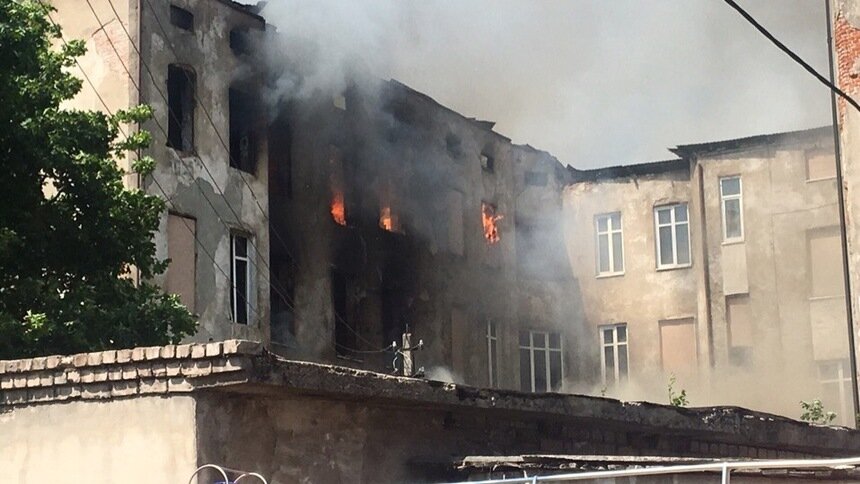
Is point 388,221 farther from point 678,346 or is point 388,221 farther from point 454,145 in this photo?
point 678,346

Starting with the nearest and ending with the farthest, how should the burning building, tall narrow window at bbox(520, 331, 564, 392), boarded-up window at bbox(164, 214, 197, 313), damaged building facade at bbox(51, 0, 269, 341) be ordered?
1. boarded-up window at bbox(164, 214, 197, 313)
2. damaged building facade at bbox(51, 0, 269, 341)
3. the burning building
4. tall narrow window at bbox(520, 331, 564, 392)

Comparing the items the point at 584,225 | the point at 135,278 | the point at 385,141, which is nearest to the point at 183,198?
the point at 135,278

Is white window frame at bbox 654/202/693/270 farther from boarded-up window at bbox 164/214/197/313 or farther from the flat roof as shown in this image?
boarded-up window at bbox 164/214/197/313

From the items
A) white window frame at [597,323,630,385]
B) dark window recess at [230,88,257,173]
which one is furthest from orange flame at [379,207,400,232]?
white window frame at [597,323,630,385]

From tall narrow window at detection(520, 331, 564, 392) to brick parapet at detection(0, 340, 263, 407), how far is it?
2700 centimetres

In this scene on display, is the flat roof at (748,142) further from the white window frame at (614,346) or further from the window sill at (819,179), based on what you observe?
the white window frame at (614,346)

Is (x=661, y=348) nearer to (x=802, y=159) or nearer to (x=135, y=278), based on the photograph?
(x=802, y=159)

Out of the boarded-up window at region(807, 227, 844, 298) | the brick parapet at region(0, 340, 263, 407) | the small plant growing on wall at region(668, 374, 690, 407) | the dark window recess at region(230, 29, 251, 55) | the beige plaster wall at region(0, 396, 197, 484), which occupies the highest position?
the dark window recess at region(230, 29, 251, 55)

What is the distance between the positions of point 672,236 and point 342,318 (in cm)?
1086

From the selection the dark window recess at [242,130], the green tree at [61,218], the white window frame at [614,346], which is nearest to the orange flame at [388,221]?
the dark window recess at [242,130]

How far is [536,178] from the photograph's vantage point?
38531mm

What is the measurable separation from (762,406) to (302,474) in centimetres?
2590

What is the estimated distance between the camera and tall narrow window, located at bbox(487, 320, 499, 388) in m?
35.9

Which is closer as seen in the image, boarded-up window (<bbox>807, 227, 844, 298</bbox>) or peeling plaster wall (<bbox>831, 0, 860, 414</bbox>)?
peeling plaster wall (<bbox>831, 0, 860, 414</bbox>)
